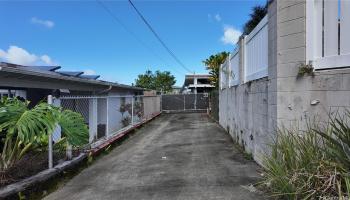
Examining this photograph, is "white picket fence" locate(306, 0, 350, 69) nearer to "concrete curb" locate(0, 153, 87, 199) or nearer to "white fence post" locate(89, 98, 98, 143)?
"concrete curb" locate(0, 153, 87, 199)

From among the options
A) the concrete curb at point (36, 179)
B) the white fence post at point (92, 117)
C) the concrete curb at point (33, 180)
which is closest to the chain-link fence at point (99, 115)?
the white fence post at point (92, 117)

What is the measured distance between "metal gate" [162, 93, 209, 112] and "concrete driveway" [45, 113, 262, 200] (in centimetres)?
2557

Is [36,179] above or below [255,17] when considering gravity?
below

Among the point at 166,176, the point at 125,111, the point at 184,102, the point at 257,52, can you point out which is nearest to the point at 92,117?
the point at 166,176

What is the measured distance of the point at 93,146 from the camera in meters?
10.2

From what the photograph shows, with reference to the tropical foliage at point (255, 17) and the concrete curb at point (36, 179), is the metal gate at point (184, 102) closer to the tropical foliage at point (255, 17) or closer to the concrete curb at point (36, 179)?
the tropical foliage at point (255, 17)

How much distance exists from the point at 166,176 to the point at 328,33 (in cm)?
390

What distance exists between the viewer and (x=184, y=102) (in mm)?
37188

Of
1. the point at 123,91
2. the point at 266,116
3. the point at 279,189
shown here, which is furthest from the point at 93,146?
the point at 123,91

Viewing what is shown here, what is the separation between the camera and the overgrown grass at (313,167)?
3.89 metres

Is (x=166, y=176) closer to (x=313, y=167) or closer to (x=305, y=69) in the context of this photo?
(x=305, y=69)

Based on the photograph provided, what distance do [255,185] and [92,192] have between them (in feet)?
9.03

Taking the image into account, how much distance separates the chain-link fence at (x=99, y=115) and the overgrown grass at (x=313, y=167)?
4.96 m

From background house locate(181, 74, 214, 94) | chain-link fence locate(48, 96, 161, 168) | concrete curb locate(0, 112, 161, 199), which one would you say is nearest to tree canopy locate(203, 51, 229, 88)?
chain-link fence locate(48, 96, 161, 168)
